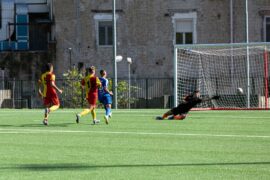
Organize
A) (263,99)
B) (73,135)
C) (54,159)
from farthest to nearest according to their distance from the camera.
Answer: (263,99), (73,135), (54,159)

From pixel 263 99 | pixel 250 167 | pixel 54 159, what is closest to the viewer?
pixel 250 167

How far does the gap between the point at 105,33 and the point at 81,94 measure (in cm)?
557

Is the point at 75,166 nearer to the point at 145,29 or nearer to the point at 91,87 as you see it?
the point at 91,87

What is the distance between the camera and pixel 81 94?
156 feet

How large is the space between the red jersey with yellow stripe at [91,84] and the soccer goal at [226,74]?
14059 millimetres

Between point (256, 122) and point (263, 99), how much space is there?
1679 centimetres

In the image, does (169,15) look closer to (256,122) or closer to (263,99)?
(263,99)

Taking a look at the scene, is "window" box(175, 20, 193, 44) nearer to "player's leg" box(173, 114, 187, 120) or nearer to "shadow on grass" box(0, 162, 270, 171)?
"player's leg" box(173, 114, 187, 120)

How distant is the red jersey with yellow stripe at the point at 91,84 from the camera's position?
24719 mm

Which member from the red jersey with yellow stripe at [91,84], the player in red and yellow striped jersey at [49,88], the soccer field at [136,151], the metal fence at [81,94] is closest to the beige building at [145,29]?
the metal fence at [81,94]

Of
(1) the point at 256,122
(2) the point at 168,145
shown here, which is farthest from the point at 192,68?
(2) the point at 168,145

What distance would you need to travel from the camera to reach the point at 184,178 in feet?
36.4

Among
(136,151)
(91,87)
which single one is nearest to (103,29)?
(91,87)

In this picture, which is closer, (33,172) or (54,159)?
(33,172)
